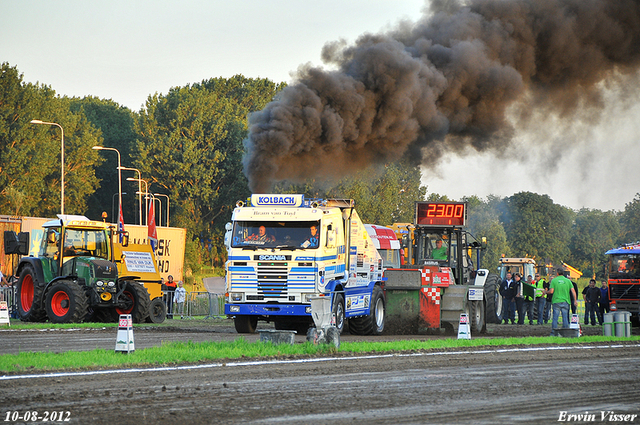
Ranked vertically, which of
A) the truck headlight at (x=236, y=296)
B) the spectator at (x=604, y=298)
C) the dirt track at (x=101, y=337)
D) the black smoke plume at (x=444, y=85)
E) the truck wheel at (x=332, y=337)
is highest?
the black smoke plume at (x=444, y=85)

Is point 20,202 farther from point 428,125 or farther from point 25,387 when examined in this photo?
point 25,387

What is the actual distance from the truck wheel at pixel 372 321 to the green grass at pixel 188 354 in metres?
4.10

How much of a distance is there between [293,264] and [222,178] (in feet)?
166

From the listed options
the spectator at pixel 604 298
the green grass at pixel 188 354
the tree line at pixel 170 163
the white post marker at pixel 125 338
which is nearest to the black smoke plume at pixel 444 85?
the spectator at pixel 604 298

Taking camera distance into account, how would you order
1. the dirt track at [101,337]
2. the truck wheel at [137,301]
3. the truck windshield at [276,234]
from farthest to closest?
the truck wheel at [137,301]
the truck windshield at [276,234]
the dirt track at [101,337]

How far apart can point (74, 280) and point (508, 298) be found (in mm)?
15391

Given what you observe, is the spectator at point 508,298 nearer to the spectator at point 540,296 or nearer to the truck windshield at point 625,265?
the spectator at point 540,296

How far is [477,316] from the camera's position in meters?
24.6

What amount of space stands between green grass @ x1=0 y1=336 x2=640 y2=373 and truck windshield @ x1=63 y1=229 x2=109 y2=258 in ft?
30.8

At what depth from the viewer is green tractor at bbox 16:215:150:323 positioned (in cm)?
2380

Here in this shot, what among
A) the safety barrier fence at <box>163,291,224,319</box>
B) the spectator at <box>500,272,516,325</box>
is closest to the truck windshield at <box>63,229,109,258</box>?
the safety barrier fence at <box>163,291,224,319</box>

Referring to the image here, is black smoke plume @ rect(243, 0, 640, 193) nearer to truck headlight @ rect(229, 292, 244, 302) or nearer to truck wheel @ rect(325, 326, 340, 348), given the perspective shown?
truck headlight @ rect(229, 292, 244, 302)

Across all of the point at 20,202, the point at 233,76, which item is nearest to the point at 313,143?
the point at 20,202

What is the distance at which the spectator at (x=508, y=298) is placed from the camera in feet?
101
